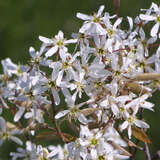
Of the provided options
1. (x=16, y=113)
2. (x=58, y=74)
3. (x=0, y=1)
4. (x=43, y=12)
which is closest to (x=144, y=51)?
(x=58, y=74)

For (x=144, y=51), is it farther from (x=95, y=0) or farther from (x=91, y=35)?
(x=95, y=0)

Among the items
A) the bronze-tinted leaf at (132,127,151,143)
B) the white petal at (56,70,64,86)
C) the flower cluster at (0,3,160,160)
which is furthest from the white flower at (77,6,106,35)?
the bronze-tinted leaf at (132,127,151,143)

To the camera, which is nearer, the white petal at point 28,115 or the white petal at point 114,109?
the white petal at point 114,109

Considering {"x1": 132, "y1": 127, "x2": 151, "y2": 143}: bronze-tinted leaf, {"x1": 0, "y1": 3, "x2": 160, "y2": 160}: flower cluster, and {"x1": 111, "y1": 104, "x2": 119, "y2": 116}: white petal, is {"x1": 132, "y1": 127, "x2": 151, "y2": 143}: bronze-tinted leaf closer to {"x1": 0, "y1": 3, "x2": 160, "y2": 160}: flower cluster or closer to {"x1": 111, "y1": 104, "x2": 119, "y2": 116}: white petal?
{"x1": 0, "y1": 3, "x2": 160, "y2": 160}: flower cluster

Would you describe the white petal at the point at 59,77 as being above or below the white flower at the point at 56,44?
below

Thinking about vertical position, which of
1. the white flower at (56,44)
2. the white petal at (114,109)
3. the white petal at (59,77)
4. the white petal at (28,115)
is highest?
the white flower at (56,44)

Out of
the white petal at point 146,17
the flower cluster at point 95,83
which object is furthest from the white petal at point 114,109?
the white petal at point 146,17

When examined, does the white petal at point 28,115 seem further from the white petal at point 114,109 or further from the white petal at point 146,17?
the white petal at point 146,17

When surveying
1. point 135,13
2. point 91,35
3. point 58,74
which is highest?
point 135,13

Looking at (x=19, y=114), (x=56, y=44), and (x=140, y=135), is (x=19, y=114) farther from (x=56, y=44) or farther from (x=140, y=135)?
(x=140, y=135)

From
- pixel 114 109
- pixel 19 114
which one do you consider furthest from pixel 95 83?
pixel 19 114

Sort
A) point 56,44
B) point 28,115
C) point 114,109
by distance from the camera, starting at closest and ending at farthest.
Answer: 1. point 114,109
2. point 56,44
3. point 28,115
